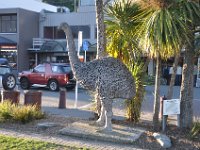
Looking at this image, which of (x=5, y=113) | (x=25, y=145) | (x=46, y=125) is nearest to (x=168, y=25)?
(x=25, y=145)

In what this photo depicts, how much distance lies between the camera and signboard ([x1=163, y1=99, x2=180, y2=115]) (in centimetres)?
870

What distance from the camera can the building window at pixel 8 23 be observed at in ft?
122

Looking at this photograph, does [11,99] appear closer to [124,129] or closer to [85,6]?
[124,129]

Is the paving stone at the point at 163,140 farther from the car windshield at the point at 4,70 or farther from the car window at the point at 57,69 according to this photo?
the car window at the point at 57,69

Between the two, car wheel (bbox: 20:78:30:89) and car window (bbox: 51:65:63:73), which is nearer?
car window (bbox: 51:65:63:73)

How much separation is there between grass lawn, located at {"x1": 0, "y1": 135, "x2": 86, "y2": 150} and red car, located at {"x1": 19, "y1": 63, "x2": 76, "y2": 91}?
45.2 feet

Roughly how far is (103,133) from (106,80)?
1.23m

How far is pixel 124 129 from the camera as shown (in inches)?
358

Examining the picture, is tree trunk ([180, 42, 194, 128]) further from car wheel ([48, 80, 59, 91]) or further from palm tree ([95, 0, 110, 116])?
car wheel ([48, 80, 59, 91])

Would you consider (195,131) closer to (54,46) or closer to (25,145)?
(25,145)

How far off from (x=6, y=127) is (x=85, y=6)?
3002 cm

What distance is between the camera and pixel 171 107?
344 inches

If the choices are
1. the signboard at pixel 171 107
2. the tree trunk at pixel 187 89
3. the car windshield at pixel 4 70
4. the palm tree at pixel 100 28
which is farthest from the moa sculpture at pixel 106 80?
the car windshield at pixel 4 70

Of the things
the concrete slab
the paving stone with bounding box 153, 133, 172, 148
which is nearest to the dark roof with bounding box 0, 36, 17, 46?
the concrete slab
